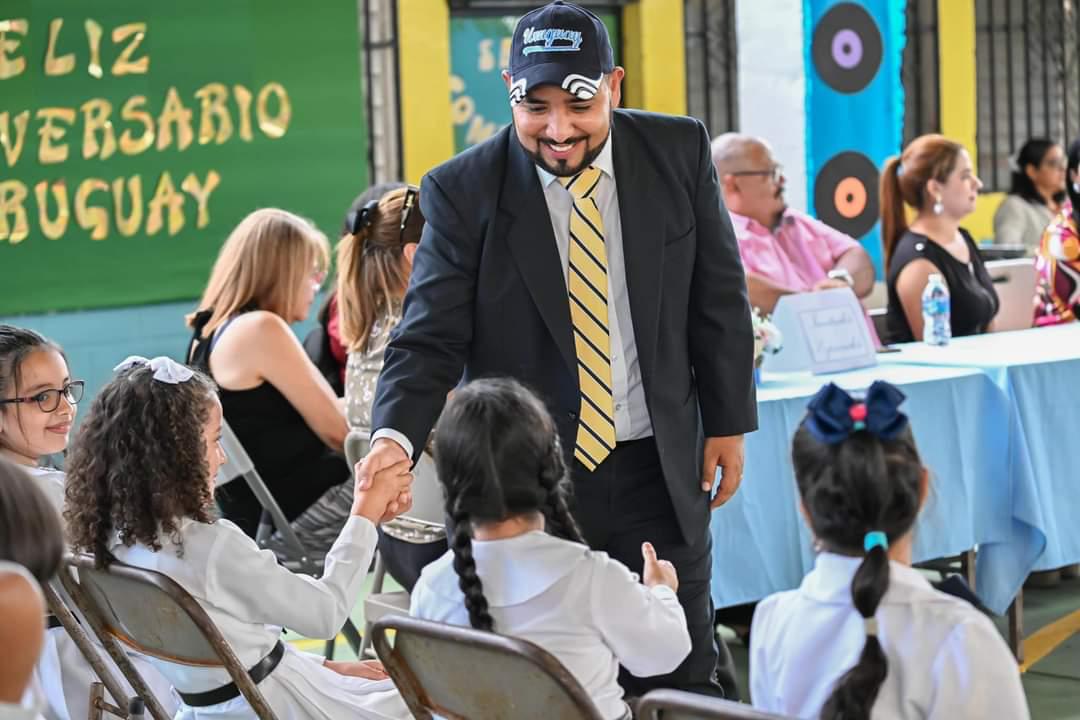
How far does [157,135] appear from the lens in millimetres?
6133

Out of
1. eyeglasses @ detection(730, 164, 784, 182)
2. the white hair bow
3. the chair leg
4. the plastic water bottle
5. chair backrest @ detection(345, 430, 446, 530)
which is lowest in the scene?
the chair leg

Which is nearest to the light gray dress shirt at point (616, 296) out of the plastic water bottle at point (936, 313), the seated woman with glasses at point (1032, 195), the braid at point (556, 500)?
the braid at point (556, 500)

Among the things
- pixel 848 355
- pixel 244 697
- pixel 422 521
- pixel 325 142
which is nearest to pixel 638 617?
pixel 244 697

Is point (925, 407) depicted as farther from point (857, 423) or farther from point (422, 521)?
point (857, 423)

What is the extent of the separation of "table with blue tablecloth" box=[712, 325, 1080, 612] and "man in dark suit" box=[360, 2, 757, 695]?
1.10 m

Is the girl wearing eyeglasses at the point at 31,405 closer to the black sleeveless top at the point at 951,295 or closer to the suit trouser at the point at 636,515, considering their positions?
the suit trouser at the point at 636,515

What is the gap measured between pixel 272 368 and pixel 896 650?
8.04 ft

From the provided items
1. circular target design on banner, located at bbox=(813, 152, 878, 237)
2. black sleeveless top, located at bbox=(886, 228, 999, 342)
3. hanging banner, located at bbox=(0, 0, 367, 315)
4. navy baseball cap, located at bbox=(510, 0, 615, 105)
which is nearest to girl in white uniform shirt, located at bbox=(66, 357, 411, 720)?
navy baseball cap, located at bbox=(510, 0, 615, 105)

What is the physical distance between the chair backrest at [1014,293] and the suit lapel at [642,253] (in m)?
3.15

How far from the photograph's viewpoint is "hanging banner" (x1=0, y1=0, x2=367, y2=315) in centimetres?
584

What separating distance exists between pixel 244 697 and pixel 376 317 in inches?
60.7

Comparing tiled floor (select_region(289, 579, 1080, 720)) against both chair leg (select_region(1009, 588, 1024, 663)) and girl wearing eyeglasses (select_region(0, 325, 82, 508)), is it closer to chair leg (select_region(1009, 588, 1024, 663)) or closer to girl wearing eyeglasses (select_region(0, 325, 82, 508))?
chair leg (select_region(1009, 588, 1024, 663))

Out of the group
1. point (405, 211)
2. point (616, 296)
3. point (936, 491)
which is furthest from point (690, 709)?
point (405, 211)

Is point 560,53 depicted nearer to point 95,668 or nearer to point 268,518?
point 95,668
